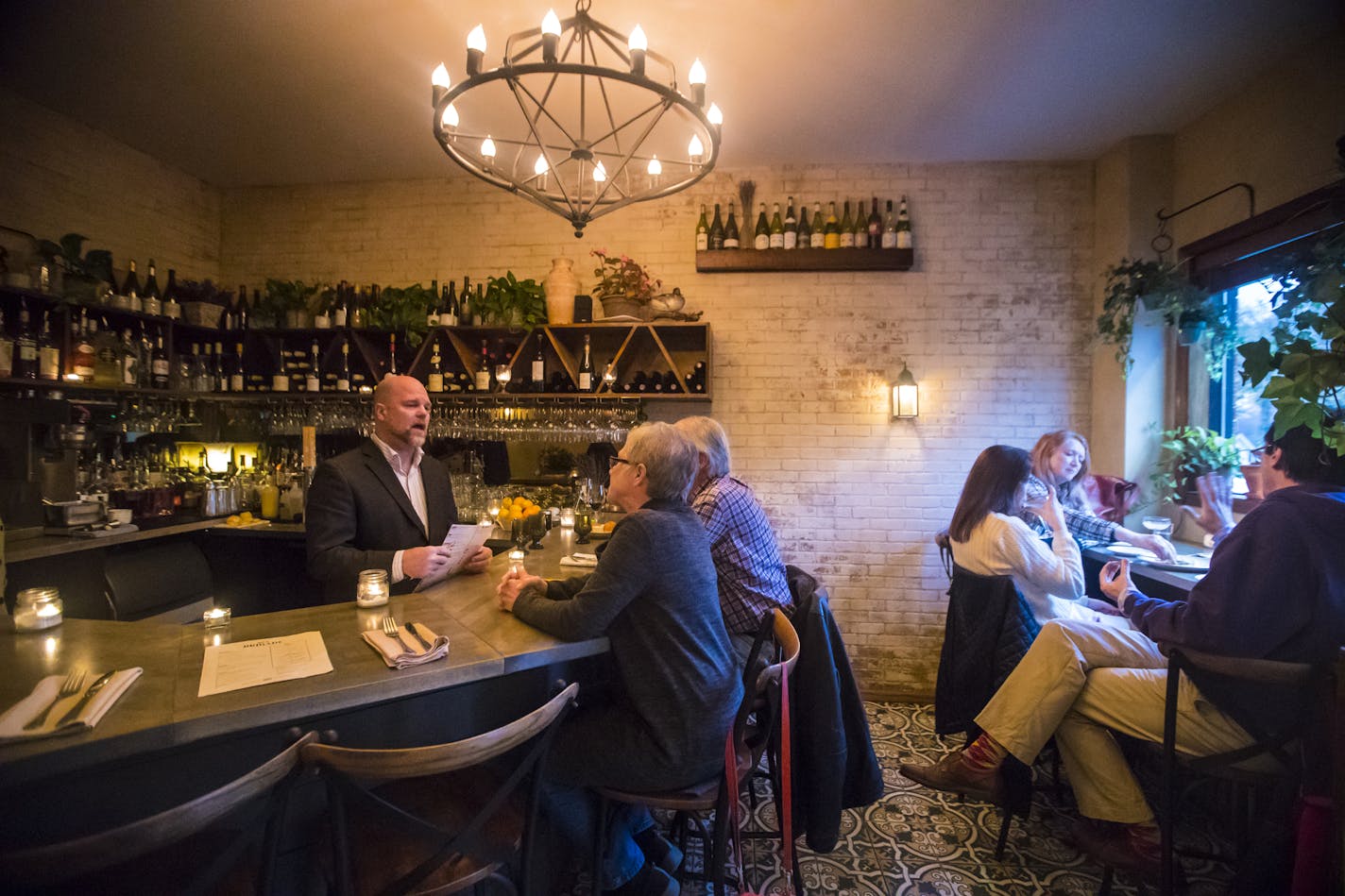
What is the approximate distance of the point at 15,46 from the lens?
11.0ft

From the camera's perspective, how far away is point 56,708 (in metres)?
1.23

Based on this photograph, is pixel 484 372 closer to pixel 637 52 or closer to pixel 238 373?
pixel 238 373

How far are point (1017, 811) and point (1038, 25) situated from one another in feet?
11.9

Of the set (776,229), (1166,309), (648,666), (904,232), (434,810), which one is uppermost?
(776,229)

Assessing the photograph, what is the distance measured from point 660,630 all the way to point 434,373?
348 centimetres

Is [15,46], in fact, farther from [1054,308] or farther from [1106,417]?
[1106,417]

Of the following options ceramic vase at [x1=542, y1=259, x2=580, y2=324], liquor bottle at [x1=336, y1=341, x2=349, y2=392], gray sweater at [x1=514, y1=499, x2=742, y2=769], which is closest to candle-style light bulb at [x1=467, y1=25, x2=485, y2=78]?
gray sweater at [x1=514, y1=499, x2=742, y2=769]

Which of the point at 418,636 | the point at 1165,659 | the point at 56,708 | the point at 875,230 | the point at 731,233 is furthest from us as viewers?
the point at 731,233

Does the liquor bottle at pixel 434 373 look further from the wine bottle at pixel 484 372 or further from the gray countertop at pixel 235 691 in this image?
the gray countertop at pixel 235 691

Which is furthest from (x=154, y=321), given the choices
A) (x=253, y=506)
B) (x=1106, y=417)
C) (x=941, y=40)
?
(x=1106, y=417)

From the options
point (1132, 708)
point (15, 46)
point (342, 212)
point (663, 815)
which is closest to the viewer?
point (1132, 708)

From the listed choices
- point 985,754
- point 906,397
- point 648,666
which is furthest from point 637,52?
point 906,397

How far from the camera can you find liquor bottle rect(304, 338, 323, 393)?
469 cm

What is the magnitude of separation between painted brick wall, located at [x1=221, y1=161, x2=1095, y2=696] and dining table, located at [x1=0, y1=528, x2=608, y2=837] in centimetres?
301
